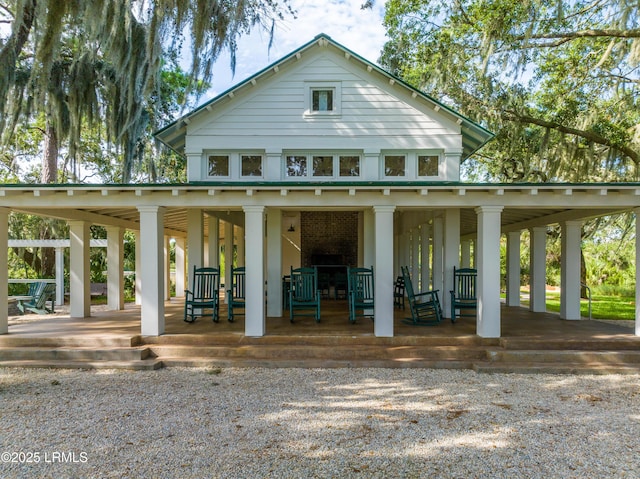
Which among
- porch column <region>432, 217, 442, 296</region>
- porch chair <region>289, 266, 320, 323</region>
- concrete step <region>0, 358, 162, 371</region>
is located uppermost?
porch column <region>432, 217, 442, 296</region>

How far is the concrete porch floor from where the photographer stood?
6.52 metres

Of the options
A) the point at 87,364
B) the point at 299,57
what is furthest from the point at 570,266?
the point at 87,364

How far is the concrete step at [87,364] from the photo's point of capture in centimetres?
575

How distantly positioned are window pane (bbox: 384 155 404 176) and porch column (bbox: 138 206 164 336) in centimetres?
520

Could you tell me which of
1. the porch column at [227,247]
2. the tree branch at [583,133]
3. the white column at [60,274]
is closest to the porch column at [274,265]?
the porch column at [227,247]

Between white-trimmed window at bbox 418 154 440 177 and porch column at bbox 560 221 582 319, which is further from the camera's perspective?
white-trimmed window at bbox 418 154 440 177

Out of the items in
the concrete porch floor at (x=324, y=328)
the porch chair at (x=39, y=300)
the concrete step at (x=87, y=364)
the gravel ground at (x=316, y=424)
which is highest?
the porch chair at (x=39, y=300)

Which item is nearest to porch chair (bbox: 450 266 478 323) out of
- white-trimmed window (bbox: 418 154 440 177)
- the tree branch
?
white-trimmed window (bbox: 418 154 440 177)

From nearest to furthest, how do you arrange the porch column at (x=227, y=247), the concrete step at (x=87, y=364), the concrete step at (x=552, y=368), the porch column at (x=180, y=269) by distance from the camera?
the concrete step at (x=552, y=368)
the concrete step at (x=87, y=364)
the porch column at (x=227, y=247)
the porch column at (x=180, y=269)

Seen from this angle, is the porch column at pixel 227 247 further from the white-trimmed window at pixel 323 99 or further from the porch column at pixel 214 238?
the white-trimmed window at pixel 323 99

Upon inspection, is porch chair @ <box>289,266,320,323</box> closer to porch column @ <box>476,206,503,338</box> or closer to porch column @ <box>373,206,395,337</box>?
porch column @ <box>373,206,395,337</box>

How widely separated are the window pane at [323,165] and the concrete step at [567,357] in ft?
17.3

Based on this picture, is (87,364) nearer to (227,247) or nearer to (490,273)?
(227,247)

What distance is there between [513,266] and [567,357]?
4.56 m
